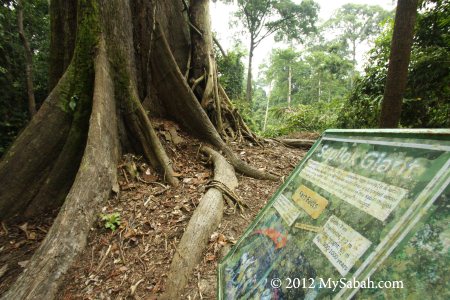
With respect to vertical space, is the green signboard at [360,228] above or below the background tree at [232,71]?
below

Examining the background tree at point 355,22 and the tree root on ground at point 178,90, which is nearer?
the tree root on ground at point 178,90

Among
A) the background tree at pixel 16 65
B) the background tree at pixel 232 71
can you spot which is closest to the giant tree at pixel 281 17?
the background tree at pixel 232 71

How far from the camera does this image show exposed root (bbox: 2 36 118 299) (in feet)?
7.55

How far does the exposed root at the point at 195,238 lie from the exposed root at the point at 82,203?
3.39 feet

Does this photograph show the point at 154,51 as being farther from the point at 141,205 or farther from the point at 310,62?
the point at 310,62

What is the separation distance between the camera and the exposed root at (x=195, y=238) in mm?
2367

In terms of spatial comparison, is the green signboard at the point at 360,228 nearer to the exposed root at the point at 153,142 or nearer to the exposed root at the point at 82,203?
the exposed root at the point at 82,203

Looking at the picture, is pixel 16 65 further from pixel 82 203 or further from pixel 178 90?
pixel 82 203

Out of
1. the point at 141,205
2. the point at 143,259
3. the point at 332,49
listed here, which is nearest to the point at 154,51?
the point at 141,205

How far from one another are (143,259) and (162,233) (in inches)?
13.6

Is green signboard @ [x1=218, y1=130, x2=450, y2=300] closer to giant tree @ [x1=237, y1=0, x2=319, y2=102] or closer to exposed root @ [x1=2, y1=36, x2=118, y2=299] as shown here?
exposed root @ [x1=2, y1=36, x2=118, y2=299]

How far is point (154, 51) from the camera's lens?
182 inches

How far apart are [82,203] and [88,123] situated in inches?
52.4

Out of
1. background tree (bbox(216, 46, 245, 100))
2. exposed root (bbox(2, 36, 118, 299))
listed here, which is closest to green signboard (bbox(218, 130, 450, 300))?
exposed root (bbox(2, 36, 118, 299))
